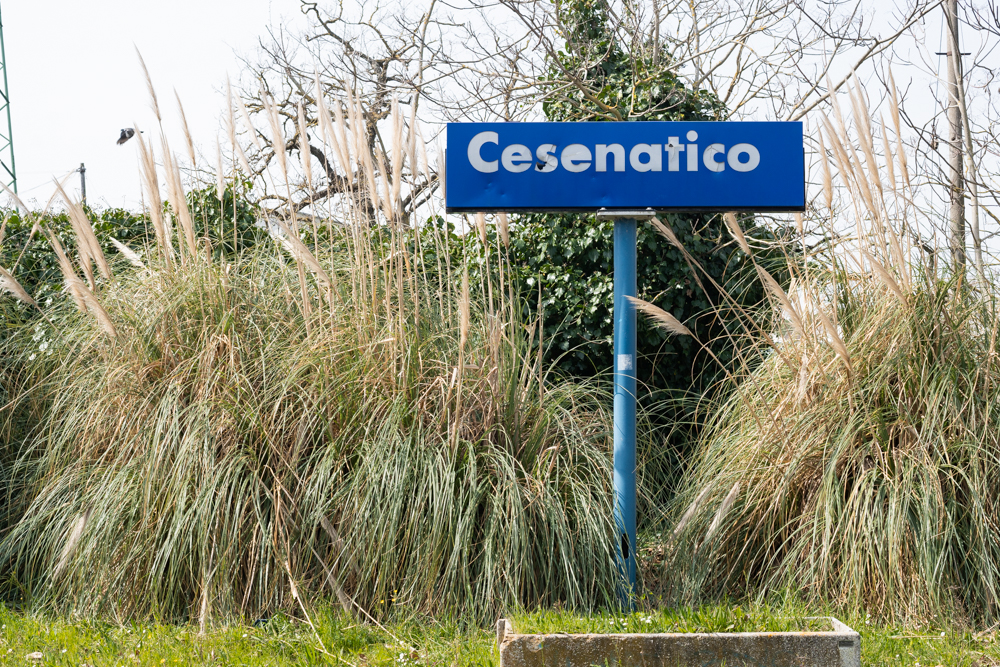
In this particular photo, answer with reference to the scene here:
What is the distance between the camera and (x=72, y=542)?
12.0ft

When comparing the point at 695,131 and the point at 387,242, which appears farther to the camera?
the point at 387,242

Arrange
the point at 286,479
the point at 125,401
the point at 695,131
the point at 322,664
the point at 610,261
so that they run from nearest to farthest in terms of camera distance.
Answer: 1. the point at 322,664
2. the point at 695,131
3. the point at 286,479
4. the point at 125,401
5. the point at 610,261

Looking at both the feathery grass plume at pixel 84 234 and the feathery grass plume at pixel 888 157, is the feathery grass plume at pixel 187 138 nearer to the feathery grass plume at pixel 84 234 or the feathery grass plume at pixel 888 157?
the feathery grass plume at pixel 84 234

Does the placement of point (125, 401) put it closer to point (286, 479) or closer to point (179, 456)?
point (179, 456)

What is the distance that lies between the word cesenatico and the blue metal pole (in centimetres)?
28

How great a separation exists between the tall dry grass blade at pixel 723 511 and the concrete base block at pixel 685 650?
3.23 ft

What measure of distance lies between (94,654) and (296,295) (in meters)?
2.05

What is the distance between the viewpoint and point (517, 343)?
4.27 meters

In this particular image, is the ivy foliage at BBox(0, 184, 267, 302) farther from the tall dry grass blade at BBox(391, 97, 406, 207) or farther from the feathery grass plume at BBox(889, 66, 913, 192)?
the feathery grass plume at BBox(889, 66, 913, 192)

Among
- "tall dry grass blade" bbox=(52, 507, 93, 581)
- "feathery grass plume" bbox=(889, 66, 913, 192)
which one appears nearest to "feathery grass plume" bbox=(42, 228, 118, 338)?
"tall dry grass blade" bbox=(52, 507, 93, 581)

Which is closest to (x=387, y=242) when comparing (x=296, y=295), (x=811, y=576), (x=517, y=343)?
(x=296, y=295)

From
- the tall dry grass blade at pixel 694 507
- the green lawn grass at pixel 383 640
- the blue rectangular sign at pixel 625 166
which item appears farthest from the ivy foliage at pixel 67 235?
the tall dry grass blade at pixel 694 507

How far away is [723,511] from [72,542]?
3.00 metres

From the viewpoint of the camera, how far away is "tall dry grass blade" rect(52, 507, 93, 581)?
12.0 feet
